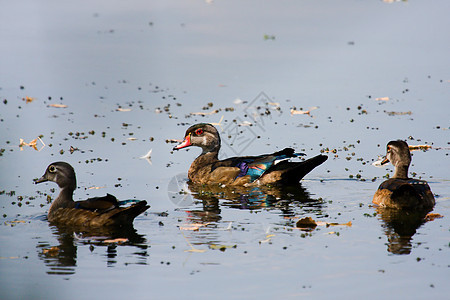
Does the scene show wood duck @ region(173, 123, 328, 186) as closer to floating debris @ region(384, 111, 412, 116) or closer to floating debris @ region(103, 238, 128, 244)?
floating debris @ region(103, 238, 128, 244)

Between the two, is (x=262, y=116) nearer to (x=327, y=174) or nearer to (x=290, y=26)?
(x=327, y=174)

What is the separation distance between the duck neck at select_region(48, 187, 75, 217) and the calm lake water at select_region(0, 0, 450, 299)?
0.26 m

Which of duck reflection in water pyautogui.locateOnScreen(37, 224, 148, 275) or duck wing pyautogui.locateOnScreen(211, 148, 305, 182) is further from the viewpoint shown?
duck wing pyautogui.locateOnScreen(211, 148, 305, 182)

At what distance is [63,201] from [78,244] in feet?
5.63

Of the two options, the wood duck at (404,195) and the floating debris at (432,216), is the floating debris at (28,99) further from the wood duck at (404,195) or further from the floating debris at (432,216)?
the floating debris at (432,216)

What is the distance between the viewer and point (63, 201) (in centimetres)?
1408

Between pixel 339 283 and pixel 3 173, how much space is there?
Answer: 18.9ft

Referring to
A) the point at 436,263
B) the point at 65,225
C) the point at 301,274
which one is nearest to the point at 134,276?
the point at 301,274

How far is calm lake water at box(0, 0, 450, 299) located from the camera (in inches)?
433

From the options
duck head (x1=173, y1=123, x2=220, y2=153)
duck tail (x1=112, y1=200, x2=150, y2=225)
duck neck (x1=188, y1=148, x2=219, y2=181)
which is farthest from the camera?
duck head (x1=173, y1=123, x2=220, y2=153)

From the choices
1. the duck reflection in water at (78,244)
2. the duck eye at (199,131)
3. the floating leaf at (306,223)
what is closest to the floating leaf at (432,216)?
the floating leaf at (306,223)

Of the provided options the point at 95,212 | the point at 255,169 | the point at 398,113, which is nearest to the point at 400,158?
the point at 255,169

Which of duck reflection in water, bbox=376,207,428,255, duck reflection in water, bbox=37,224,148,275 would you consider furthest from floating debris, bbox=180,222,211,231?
duck reflection in water, bbox=376,207,428,255

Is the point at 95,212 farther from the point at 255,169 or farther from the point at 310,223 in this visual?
the point at 255,169
